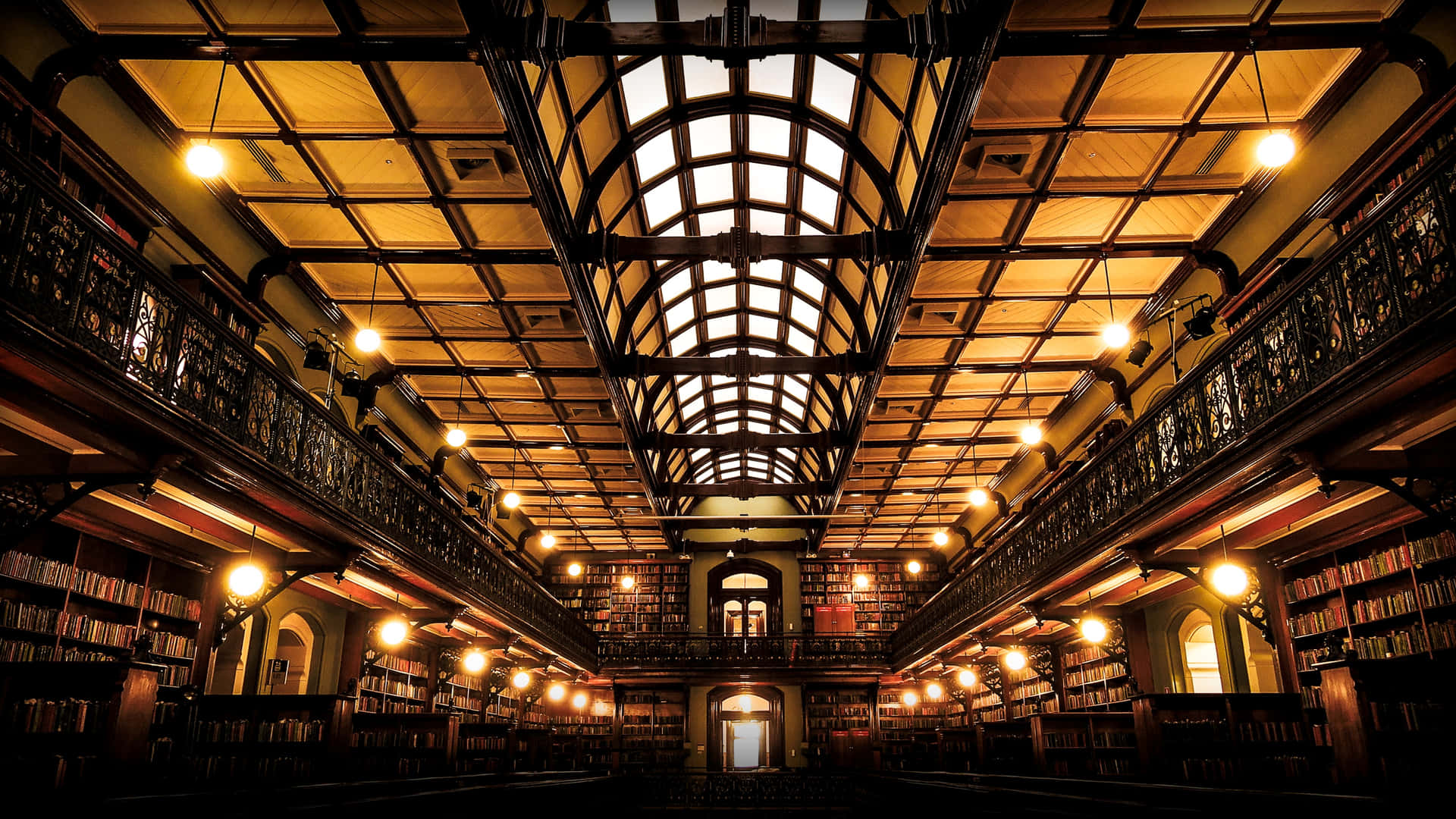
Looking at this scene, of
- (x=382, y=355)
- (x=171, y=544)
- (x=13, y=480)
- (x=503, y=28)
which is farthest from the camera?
(x=382, y=355)

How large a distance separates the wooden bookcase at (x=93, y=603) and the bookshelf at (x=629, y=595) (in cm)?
1273

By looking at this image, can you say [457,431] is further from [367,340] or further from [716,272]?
[716,272]

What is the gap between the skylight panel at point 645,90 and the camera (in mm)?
8445

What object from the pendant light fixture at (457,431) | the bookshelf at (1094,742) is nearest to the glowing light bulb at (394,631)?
the pendant light fixture at (457,431)

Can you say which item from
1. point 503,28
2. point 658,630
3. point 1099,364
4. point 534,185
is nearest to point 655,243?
point 534,185

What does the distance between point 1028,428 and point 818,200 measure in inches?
166

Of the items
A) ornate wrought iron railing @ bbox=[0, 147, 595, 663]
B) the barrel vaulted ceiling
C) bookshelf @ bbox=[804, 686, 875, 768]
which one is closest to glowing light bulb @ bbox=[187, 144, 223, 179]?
the barrel vaulted ceiling

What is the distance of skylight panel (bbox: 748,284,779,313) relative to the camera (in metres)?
14.1

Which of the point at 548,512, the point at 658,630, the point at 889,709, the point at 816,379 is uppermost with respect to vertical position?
the point at 816,379

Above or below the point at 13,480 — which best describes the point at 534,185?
above

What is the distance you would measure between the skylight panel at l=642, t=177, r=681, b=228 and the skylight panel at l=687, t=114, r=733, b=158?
559mm

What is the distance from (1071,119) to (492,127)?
15.8ft

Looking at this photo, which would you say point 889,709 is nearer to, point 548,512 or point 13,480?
point 548,512

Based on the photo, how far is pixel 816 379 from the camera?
15.8 meters
